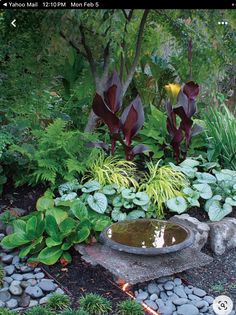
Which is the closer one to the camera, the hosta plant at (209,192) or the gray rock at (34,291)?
the gray rock at (34,291)

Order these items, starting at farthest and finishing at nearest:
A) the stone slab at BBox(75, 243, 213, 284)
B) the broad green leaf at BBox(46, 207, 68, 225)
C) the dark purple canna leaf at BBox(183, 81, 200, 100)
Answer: the dark purple canna leaf at BBox(183, 81, 200, 100)
the broad green leaf at BBox(46, 207, 68, 225)
the stone slab at BBox(75, 243, 213, 284)

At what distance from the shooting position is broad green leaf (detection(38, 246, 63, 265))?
228 cm

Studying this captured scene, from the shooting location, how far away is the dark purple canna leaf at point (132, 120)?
9.75 feet

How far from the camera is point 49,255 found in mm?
2295

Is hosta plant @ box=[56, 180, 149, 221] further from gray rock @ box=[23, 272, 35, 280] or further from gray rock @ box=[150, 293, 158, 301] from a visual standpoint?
gray rock @ box=[150, 293, 158, 301]

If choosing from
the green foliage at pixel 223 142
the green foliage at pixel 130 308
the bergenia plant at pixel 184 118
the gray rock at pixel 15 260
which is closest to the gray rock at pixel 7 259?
the gray rock at pixel 15 260

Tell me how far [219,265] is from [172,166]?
72cm

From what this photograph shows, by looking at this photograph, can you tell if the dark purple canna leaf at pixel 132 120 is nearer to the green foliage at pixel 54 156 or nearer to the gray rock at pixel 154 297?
the green foliage at pixel 54 156

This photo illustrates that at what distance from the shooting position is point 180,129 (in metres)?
3.15

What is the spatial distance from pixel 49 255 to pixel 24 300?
26cm

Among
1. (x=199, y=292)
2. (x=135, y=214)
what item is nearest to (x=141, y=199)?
(x=135, y=214)

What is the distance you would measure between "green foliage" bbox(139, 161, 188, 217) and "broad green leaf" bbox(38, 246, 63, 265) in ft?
2.05

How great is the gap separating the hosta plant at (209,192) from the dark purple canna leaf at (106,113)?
41 centimetres

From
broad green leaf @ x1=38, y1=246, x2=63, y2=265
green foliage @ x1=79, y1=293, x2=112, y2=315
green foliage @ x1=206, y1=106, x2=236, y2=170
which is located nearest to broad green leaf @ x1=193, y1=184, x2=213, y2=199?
green foliage @ x1=206, y1=106, x2=236, y2=170
